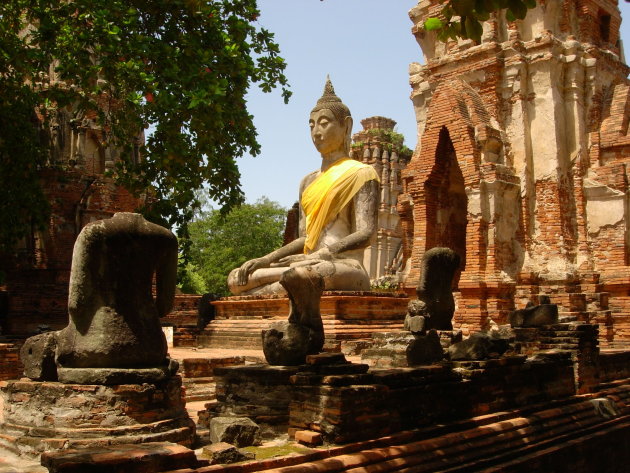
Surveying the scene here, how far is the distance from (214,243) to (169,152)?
2348cm

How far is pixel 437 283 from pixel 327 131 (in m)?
4.24

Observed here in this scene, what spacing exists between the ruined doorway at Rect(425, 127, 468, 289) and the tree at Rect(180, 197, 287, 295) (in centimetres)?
1785

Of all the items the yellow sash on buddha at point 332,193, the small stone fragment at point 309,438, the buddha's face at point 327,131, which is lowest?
the small stone fragment at point 309,438

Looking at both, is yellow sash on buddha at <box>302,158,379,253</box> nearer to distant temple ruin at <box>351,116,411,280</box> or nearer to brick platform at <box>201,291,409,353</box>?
brick platform at <box>201,291,409,353</box>

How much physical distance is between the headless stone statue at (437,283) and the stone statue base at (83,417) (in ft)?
14.4

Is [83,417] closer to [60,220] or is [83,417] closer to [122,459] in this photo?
[122,459]

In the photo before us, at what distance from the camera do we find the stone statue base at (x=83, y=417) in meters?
4.19

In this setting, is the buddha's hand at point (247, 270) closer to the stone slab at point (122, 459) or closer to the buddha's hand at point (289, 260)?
the buddha's hand at point (289, 260)

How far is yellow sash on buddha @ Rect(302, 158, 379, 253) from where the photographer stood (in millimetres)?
11336

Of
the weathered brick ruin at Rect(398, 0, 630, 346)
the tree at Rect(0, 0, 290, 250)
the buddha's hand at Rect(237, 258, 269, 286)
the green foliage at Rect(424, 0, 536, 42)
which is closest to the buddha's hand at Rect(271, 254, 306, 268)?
the buddha's hand at Rect(237, 258, 269, 286)

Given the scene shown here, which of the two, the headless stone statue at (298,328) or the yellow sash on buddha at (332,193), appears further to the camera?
the yellow sash on buddha at (332,193)

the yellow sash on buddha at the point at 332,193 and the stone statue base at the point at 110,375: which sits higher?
the yellow sash on buddha at the point at 332,193

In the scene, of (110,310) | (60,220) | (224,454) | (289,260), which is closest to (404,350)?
(224,454)

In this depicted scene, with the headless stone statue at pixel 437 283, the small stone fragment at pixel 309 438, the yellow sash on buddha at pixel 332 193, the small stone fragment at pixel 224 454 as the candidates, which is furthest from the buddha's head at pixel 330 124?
the small stone fragment at pixel 224 454
